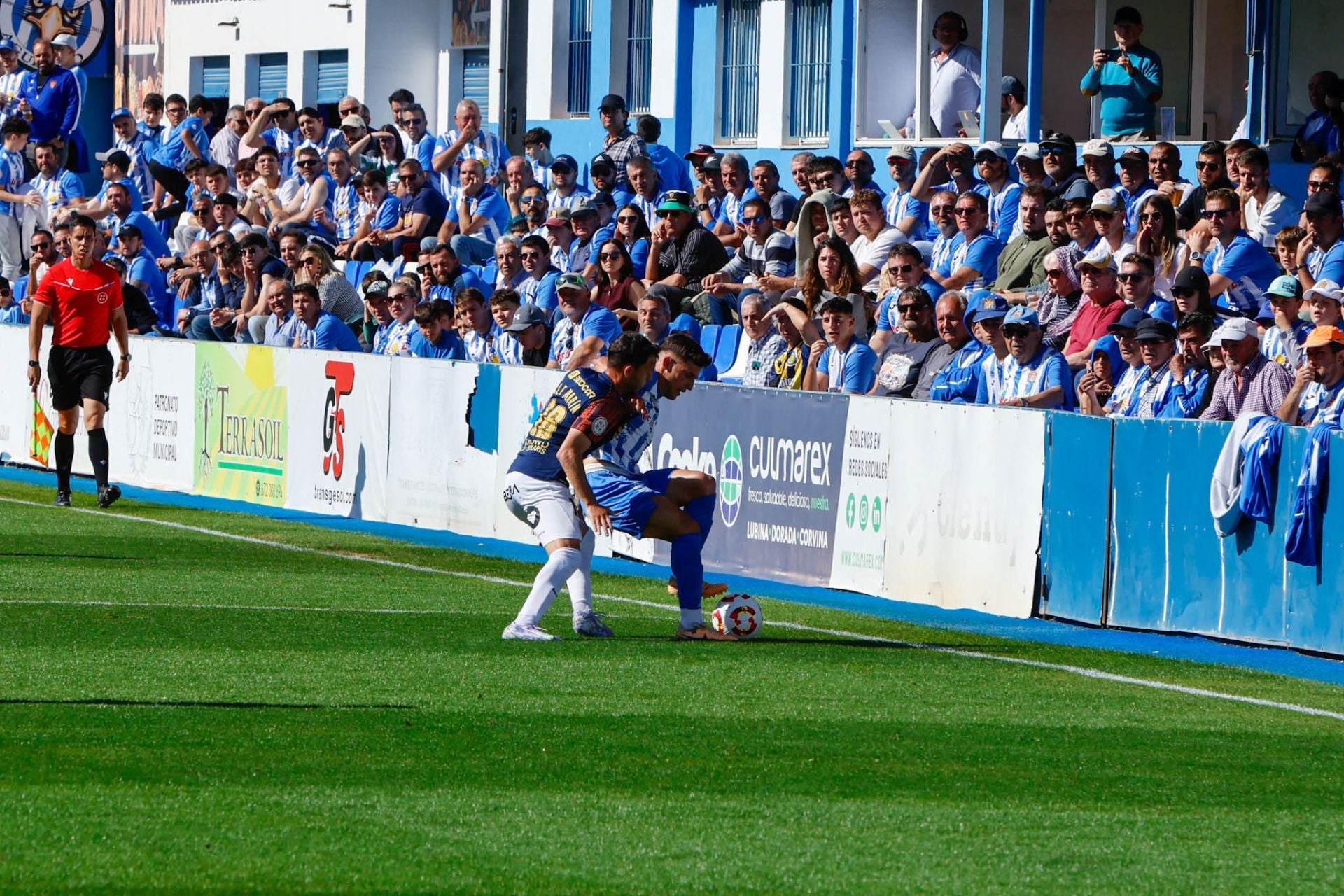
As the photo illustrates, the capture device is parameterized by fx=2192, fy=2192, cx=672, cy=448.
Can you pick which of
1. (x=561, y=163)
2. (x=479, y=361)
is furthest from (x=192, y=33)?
(x=479, y=361)

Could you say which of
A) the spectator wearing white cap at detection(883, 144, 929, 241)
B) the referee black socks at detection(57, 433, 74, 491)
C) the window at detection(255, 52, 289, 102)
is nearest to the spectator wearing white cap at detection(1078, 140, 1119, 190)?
the spectator wearing white cap at detection(883, 144, 929, 241)

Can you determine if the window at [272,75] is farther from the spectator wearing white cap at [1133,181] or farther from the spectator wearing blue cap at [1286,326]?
the spectator wearing blue cap at [1286,326]

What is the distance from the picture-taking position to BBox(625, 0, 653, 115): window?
26938 mm

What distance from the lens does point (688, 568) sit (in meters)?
11.5

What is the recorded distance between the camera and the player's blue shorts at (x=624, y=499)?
1141cm

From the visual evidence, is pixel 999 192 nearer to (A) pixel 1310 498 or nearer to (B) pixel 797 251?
(B) pixel 797 251

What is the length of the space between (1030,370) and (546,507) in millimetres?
4314

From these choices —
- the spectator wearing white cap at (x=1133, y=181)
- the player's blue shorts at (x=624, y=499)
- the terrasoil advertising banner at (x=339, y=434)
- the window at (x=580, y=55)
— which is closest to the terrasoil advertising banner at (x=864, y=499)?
the spectator wearing white cap at (x=1133, y=181)

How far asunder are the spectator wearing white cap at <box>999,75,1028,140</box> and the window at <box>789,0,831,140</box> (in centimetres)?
306

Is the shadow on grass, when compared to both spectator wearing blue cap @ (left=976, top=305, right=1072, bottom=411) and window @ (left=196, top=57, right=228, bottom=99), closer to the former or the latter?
spectator wearing blue cap @ (left=976, top=305, right=1072, bottom=411)

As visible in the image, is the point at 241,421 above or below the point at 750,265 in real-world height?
below

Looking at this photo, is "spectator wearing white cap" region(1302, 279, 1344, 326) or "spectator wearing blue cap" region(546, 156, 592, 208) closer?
"spectator wearing white cap" region(1302, 279, 1344, 326)

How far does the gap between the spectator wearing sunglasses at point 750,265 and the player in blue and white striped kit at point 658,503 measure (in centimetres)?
650

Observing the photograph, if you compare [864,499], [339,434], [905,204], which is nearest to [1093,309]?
[864,499]
